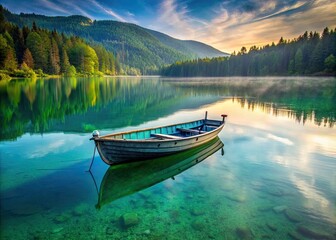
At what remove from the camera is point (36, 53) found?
8281cm

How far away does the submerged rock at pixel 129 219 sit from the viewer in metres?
7.40

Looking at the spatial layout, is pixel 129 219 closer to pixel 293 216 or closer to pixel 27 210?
pixel 27 210

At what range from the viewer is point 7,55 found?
65688 millimetres

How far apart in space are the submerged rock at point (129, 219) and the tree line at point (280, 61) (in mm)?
108392

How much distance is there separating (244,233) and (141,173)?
18.9ft

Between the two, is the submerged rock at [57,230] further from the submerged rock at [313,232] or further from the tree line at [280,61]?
the tree line at [280,61]

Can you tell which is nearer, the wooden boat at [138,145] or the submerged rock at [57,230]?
the submerged rock at [57,230]

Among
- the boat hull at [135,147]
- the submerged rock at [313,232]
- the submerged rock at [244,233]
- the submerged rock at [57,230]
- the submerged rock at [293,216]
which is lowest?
the submerged rock at [244,233]

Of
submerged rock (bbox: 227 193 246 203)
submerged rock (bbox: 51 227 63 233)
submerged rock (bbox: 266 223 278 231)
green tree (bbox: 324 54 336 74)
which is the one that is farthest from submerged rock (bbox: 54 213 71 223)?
green tree (bbox: 324 54 336 74)

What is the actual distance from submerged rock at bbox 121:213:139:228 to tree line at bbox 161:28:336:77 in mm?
108392

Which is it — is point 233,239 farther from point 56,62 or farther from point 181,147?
point 56,62

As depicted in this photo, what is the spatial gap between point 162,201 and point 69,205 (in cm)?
337

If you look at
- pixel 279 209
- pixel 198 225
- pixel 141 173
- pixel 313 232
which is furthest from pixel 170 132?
pixel 313 232

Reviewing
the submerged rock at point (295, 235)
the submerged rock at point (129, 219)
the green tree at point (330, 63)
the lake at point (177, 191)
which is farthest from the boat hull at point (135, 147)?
the green tree at point (330, 63)
